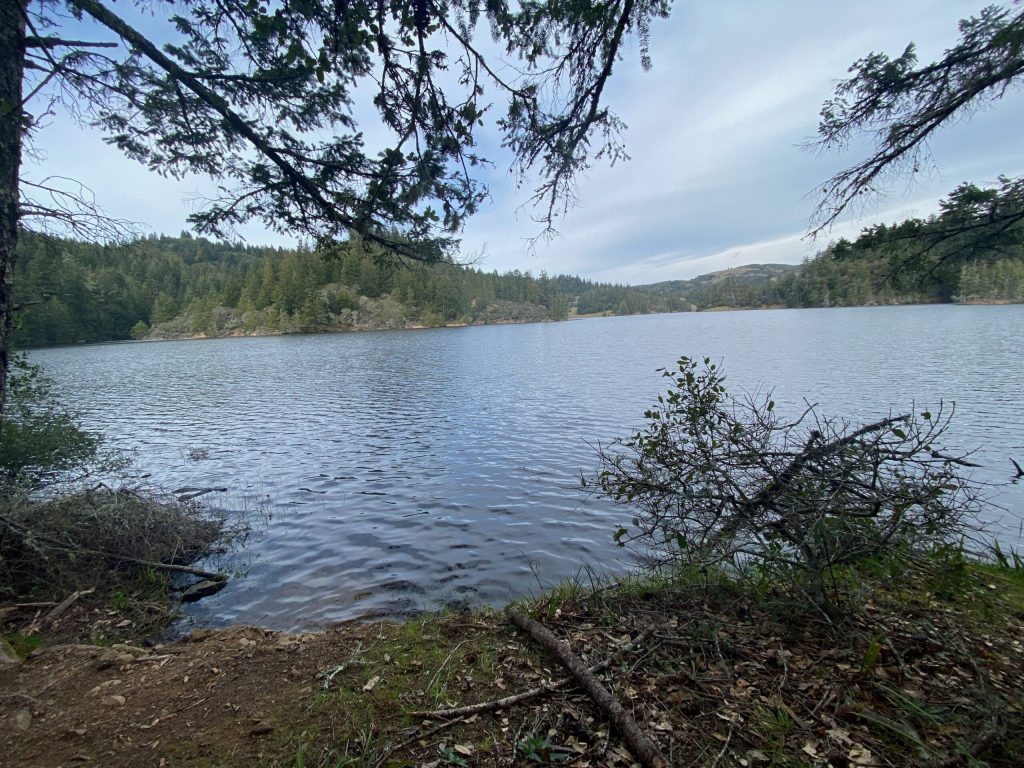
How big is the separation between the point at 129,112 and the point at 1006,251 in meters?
12.2

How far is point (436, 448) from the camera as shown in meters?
15.0

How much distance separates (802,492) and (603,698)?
2.54 m

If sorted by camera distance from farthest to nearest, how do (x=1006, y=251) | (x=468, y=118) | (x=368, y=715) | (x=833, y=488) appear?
(x=1006, y=251)
(x=468, y=118)
(x=833, y=488)
(x=368, y=715)

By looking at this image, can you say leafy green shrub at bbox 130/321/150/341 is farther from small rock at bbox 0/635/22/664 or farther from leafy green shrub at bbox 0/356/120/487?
small rock at bbox 0/635/22/664

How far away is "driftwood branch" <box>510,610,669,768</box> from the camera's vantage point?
2.43m

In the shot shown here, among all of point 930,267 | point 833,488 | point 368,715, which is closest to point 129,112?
point 368,715

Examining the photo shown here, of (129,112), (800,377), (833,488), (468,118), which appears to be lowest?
(800,377)

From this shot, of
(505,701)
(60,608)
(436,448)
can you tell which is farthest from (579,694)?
(436,448)

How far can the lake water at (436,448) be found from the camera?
23.8 feet

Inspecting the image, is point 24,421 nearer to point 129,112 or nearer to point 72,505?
point 72,505

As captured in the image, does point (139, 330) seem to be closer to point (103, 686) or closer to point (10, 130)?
point (10, 130)

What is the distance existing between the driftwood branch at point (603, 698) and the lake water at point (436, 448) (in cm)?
277

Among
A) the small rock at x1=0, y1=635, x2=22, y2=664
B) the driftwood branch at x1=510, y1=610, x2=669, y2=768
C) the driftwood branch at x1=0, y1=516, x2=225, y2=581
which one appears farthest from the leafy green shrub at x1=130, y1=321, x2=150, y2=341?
the driftwood branch at x1=510, y1=610, x2=669, y2=768

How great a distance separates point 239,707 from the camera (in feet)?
10.6
